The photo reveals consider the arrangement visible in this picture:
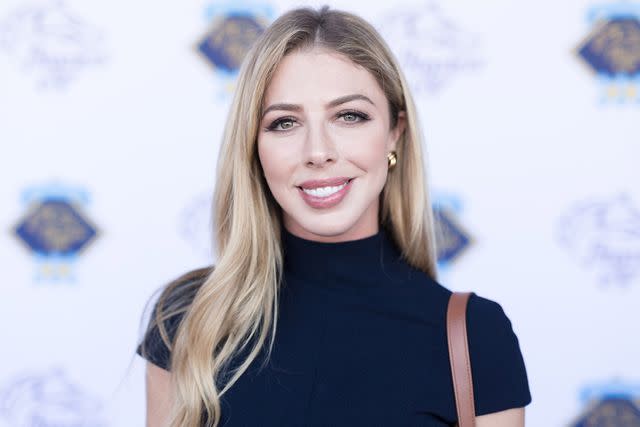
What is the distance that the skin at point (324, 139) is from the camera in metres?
1.38

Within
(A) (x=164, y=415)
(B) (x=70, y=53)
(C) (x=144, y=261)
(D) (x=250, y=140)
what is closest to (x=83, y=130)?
(B) (x=70, y=53)

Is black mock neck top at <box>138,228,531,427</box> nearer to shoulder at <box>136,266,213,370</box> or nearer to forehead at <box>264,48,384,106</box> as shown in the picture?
shoulder at <box>136,266,213,370</box>

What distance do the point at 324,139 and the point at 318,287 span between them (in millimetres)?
299

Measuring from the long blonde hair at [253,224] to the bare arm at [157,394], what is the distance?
7 cm

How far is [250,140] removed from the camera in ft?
4.81

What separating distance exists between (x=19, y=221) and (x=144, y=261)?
0.34 metres

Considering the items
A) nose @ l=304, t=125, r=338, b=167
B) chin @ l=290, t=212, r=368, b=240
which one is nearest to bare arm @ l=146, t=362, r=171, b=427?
chin @ l=290, t=212, r=368, b=240

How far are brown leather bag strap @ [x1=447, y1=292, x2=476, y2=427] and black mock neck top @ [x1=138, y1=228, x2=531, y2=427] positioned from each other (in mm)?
18

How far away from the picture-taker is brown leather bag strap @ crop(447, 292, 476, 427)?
1.33 metres

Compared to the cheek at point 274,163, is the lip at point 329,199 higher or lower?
lower

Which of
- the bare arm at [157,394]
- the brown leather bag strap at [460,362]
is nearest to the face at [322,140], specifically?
the brown leather bag strap at [460,362]

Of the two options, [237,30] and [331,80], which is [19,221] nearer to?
[237,30]

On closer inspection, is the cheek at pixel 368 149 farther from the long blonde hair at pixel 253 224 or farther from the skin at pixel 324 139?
the long blonde hair at pixel 253 224

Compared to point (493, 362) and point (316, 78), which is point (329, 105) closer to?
point (316, 78)
